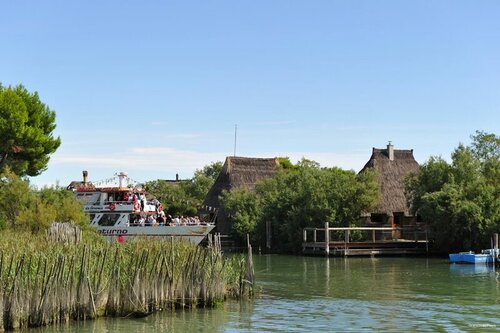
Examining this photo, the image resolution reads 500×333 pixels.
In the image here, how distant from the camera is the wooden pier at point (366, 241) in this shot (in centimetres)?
5706

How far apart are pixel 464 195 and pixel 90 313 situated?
124ft

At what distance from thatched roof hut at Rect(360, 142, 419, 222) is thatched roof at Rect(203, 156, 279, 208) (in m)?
12.7

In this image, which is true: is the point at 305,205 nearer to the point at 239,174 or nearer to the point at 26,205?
the point at 239,174

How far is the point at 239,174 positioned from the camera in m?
77.0

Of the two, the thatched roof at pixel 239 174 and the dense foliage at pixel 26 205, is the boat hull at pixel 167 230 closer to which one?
the dense foliage at pixel 26 205

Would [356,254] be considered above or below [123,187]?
below

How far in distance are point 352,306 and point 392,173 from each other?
42549 millimetres

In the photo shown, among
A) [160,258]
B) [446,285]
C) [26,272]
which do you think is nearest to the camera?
[26,272]

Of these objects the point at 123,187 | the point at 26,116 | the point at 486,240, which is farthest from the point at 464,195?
the point at 26,116

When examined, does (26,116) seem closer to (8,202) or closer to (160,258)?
(8,202)

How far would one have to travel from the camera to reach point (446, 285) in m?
34.5

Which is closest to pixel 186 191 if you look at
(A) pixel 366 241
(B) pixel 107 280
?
(A) pixel 366 241

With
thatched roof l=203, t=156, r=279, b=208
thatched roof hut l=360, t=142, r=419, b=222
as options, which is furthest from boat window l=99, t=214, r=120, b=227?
thatched roof hut l=360, t=142, r=419, b=222

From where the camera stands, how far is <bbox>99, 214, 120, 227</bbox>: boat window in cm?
5888
